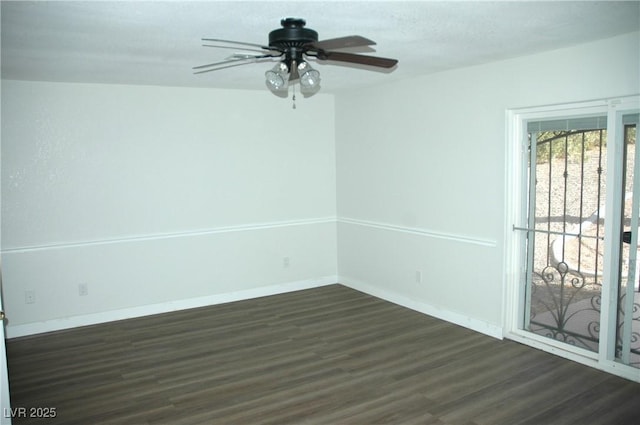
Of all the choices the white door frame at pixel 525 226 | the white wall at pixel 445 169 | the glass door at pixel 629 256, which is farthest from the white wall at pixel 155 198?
the glass door at pixel 629 256

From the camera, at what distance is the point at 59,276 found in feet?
16.2

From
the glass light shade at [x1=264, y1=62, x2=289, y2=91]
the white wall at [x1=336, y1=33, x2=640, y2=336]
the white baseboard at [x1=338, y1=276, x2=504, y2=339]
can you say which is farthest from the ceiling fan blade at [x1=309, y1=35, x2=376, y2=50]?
the white baseboard at [x1=338, y1=276, x2=504, y2=339]

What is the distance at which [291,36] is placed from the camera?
8.48ft

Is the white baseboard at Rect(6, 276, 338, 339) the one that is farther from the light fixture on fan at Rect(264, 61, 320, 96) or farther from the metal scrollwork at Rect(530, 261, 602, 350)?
the light fixture on fan at Rect(264, 61, 320, 96)

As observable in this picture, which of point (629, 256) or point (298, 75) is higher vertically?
point (298, 75)

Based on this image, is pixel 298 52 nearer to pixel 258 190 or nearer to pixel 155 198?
pixel 155 198

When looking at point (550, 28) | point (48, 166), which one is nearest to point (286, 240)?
point (48, 166)

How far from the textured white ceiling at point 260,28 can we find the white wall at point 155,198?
2.69 feet

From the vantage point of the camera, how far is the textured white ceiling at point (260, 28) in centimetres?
262

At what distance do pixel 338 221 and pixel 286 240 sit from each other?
78cm

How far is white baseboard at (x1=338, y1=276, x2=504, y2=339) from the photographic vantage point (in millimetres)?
4594

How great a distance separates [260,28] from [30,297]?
362cm

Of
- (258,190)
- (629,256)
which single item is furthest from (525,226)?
(258,190)

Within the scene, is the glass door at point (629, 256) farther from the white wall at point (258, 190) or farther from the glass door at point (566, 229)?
the white wall at point (258, 190)
